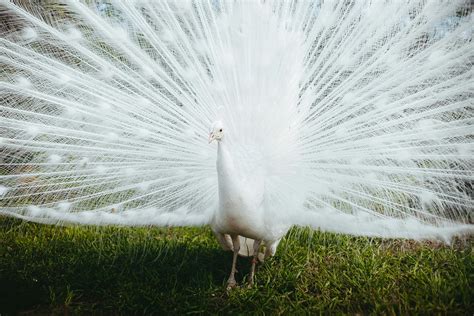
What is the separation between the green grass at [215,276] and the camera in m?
2.95

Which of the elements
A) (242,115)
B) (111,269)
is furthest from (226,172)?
(111,269)

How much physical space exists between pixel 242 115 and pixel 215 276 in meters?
1.41

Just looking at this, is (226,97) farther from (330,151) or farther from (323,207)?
(323,207)

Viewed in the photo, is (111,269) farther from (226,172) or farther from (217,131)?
(217,131)

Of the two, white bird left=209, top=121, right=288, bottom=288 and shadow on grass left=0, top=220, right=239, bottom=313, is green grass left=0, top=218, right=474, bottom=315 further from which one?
white bird left=209, top=121, right=288, bottom=288

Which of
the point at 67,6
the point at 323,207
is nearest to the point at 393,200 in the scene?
the point at 323,207

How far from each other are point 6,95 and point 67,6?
29.4 inches

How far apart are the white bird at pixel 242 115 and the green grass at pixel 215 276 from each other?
51 centimetres

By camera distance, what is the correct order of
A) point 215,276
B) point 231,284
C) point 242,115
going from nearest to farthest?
point 242,115
point 231,284
point 215,276

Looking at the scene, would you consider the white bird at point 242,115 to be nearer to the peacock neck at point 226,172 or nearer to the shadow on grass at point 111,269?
the peacock neck at point 226,172

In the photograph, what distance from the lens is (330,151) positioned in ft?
9.05

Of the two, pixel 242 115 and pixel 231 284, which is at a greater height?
pixel 242 115

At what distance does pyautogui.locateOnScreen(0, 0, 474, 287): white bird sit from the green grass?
20.0 inches

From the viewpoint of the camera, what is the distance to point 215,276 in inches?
137
